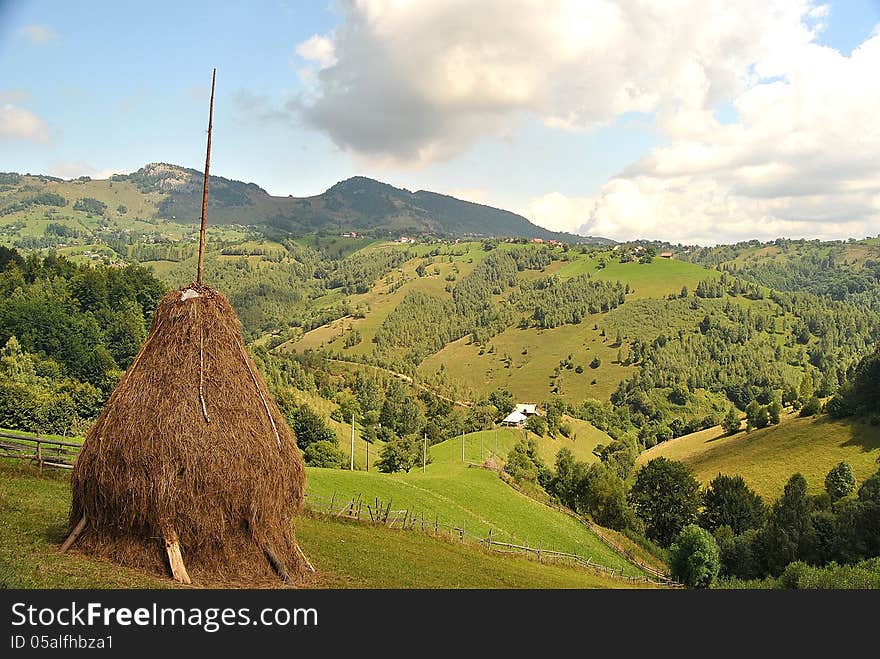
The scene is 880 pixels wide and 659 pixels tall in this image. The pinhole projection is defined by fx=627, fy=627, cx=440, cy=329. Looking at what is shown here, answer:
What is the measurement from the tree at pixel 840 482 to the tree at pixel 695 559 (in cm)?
3277

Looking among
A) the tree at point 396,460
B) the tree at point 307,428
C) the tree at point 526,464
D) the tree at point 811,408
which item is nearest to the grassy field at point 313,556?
the tree at point 396,460

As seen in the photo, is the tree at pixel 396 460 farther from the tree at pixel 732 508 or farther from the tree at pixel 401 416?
the tree at pixel 401 416

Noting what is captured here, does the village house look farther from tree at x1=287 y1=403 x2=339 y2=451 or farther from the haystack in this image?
the haystack

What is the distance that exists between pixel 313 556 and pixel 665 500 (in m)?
67.9

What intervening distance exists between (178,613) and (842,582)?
130ft

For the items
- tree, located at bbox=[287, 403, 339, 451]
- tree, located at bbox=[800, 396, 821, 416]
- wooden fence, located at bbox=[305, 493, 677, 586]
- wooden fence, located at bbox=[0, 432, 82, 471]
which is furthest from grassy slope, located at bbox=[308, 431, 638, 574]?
tree, located at bbox=[800, 396, 821, 416]

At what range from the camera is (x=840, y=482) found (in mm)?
→ 80562

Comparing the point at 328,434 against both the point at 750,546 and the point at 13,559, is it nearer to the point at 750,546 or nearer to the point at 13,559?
the point at 750,546

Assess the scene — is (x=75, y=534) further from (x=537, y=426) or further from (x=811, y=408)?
(x=811, y=408)

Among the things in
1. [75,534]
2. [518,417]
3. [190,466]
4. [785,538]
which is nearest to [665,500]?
[785,538]

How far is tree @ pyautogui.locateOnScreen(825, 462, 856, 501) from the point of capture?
7984 centimetres

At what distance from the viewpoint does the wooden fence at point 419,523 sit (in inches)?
1533

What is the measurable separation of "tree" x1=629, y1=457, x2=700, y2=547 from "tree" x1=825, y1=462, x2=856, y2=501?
17002 mm

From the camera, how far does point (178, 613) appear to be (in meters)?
10.5
